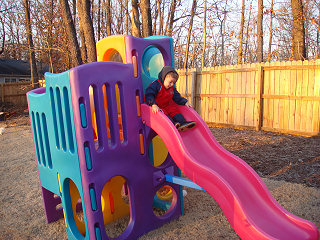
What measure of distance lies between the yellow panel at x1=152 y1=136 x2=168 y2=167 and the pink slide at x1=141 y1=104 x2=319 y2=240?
44cm

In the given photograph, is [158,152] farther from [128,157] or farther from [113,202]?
[113,202]

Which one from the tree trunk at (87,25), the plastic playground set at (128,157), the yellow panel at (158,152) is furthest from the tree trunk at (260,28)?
the plastic playground set at (128,157)

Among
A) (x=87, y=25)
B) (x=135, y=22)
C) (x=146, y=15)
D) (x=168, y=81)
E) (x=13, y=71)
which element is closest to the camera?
(x=168, y=81)

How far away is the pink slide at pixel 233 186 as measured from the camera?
2223mm

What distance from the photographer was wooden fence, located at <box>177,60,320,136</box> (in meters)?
7.49

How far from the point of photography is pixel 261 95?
8453 millimetres

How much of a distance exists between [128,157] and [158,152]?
0.69m

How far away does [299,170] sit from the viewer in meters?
4.91

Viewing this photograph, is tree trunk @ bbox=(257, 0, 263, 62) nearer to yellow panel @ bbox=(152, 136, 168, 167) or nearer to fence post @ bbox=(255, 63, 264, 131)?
fence post @ bbox=(255, 63, 264, 131)

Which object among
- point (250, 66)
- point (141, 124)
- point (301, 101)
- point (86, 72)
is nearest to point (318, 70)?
point (301, 101)

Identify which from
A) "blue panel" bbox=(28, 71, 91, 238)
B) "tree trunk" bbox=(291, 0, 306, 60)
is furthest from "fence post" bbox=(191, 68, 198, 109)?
"blue panel" bbox=(28, 71, 91, 238)

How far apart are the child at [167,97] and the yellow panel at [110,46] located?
0.43 metres

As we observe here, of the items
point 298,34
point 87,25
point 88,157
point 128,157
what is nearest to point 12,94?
point 87,25

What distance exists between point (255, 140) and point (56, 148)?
566cm
